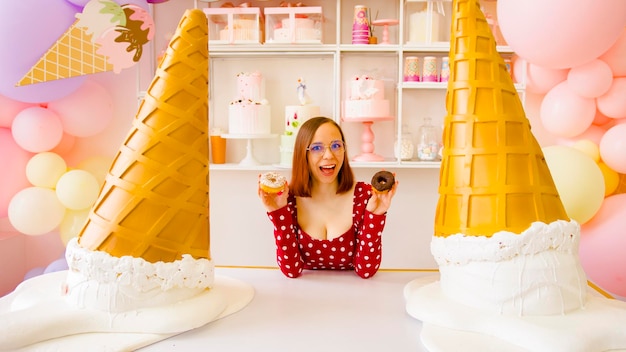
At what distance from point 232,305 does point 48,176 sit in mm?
1630

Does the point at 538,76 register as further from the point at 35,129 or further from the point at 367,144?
the point at 35,129

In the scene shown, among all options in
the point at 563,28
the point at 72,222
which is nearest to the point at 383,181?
the point at 563,28

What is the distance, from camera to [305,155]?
5.78 feet

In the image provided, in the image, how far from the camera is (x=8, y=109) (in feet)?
7.96

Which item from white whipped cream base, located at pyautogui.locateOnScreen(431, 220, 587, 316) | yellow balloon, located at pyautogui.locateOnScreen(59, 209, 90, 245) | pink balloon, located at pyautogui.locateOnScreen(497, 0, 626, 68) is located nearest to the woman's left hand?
white whipped cream base, located at pyautogui.locateOnScreen(431, 220, 587, 316)

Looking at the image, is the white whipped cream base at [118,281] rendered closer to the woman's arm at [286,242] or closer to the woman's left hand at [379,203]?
the woman's arm at [286,242]

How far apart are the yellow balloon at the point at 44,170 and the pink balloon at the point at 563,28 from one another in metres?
2.22

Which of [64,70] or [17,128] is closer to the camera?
[64,70]

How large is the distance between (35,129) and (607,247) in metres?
2.59

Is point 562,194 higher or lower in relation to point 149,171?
lower

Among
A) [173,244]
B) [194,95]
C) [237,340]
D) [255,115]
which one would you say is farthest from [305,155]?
[255,115]

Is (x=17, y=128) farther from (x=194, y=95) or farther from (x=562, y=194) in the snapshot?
(x=562, y=194)

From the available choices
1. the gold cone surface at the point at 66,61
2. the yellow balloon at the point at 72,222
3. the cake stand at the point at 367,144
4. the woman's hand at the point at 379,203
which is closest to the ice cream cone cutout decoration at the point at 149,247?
the woman's hand at the point at 379,203

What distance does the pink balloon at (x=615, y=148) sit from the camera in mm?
2207
